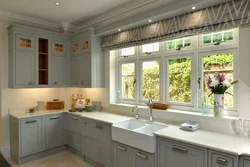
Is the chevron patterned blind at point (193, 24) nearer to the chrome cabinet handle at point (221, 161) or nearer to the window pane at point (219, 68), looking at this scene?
the window pane at point (219, 68)

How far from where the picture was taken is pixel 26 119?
297 cm

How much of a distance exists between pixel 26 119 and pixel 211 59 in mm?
3145

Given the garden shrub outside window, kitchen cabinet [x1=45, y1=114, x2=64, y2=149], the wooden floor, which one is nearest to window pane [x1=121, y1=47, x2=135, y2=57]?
the garden shrub outside window

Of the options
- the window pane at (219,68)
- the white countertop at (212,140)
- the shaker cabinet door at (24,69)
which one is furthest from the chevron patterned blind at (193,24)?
the shaker cabinet door at (24,69)

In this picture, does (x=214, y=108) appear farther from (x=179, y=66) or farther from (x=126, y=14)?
(x=126, y=14)

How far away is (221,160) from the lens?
1.54 m

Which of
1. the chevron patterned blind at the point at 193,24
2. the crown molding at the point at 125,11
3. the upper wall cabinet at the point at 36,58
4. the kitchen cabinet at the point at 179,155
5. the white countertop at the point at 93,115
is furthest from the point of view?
the upper wall cabinet at the point at 36,58

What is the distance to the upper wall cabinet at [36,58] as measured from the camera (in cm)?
308

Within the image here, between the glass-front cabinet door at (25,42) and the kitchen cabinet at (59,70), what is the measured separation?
0.47 m

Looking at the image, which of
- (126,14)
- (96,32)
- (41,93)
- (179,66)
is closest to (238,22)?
(179,66)

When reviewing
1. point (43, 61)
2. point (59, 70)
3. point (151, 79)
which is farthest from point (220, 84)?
point (43, 61)

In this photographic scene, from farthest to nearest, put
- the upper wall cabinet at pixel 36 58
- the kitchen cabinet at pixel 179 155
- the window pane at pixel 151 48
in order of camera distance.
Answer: the upper wall cabinet at pixel 36 58
the window pane at pixel 151 48
the kitchen cabinet at pixel 179 155

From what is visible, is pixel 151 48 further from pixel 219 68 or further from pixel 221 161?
pixel 221 161

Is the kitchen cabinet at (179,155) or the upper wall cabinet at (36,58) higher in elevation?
the upper wall cabinet at (36,58)
